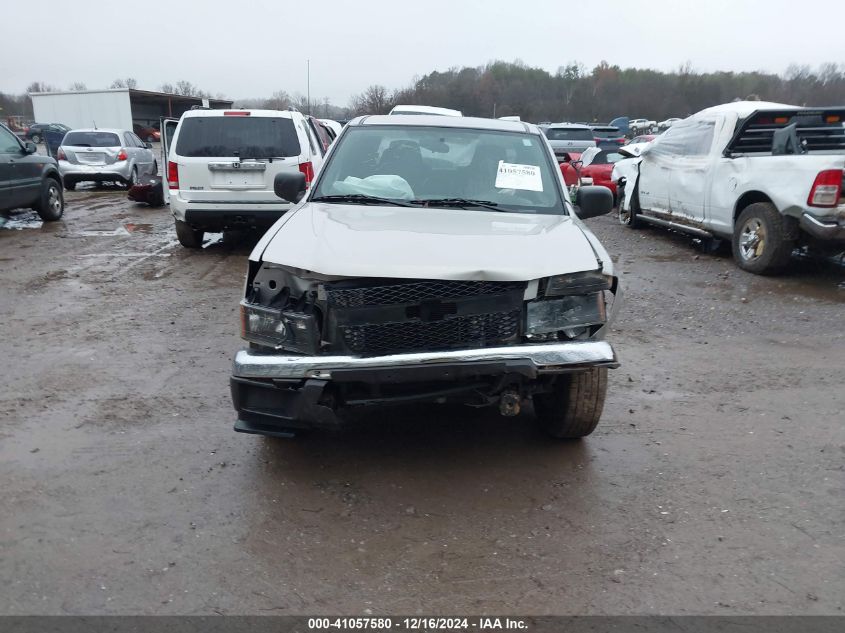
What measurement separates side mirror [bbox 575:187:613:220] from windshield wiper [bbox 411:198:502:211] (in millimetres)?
721

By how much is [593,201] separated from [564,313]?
5.42 ft

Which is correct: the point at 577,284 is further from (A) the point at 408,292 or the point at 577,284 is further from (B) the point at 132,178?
(B) the point at 132,178

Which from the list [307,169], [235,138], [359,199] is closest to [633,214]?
[307,169]

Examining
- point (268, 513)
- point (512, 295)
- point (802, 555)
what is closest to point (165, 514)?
point (268, 513)

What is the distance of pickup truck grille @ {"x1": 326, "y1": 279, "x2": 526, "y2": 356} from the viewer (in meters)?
3.31

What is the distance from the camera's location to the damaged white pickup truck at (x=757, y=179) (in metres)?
7.40

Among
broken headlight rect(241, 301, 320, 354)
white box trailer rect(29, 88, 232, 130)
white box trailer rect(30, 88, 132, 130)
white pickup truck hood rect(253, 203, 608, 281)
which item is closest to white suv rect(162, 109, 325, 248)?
white pickup truck hood rect(253, 203, 608, 281)

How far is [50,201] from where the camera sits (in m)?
12.4

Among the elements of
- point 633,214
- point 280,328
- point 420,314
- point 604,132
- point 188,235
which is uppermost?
point 604,132

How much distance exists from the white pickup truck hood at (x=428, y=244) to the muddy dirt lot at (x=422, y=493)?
1135mm

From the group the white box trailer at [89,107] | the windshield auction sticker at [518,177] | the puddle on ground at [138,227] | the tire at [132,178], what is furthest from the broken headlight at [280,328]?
the white box trailer at [89,107]

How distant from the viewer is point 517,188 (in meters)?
4.65

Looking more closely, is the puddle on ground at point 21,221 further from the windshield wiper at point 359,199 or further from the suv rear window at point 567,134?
the suv rear window at point 567,134

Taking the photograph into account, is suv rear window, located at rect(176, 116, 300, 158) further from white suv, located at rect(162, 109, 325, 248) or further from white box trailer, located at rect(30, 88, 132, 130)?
white box trailer, located at rect(30, 88, 132, 130)
